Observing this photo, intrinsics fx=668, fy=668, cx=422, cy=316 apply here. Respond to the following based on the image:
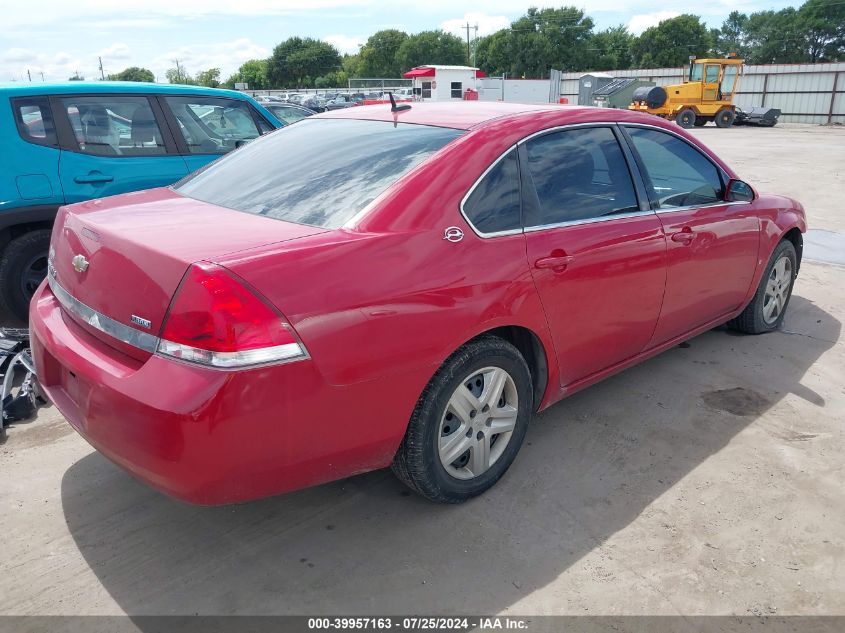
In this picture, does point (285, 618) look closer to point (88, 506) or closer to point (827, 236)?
point (88, 506)

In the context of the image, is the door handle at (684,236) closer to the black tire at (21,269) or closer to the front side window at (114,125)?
the front side window at (114,125)

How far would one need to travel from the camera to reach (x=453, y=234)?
8.46ft

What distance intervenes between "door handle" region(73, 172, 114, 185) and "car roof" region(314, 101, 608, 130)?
7.33 feet

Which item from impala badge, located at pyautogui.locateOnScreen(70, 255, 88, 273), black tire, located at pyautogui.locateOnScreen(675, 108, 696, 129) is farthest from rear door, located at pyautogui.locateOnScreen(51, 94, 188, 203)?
black tire, located at pyautogui.locateOnScreen(675, 108, 696, 129)

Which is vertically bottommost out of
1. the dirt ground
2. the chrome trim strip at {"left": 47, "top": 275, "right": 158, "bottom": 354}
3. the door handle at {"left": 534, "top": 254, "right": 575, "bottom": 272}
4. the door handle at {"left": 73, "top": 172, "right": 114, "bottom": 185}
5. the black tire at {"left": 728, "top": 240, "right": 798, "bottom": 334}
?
the dirt ground

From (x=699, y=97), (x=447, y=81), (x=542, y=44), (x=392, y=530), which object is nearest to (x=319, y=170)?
(x=392, y=530)

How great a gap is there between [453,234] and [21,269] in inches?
147

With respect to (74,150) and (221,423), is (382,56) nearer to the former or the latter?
(74,150)

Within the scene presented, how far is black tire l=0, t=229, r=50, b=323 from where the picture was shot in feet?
15.5

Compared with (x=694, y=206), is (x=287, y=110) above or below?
above

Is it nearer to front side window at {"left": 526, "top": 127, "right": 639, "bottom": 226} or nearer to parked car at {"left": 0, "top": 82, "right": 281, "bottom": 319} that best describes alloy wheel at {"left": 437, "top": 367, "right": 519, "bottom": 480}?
front side window at {"left": 526, "top": 127, "right": 639, "bottom": 226}

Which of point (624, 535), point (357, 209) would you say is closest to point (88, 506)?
point (357, 209)

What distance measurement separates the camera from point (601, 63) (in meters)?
86.3

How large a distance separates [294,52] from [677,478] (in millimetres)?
111318
